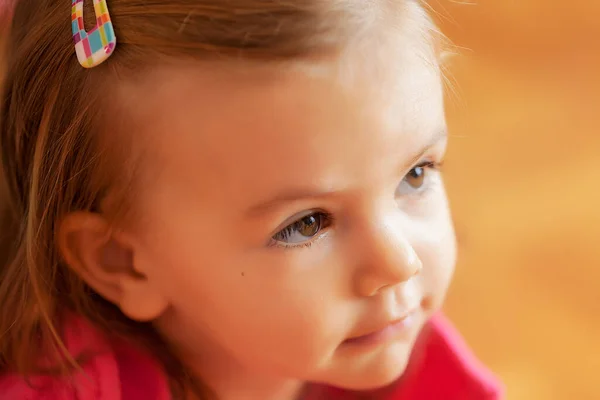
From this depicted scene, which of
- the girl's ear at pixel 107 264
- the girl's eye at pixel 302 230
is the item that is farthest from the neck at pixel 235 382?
the girl's eye at pixel 302 230

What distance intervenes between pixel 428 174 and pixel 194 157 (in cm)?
22

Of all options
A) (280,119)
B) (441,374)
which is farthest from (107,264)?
(441,374)

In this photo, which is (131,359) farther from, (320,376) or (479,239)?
(479,239)

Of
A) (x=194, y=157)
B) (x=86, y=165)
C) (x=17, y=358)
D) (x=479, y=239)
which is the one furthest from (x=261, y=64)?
(x=479, y=239)

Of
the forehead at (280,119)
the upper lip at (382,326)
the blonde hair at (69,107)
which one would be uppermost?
the blonde hair at (69,107)

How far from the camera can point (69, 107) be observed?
64cm

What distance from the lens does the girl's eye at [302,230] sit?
622 mm

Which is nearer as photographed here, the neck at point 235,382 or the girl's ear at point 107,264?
the girl's ear at point 107,264

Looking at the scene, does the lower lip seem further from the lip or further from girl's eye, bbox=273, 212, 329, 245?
girl's eye, bbox=273, 212, 329, 245

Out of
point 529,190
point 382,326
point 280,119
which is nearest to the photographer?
point 280,119

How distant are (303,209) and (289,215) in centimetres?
1

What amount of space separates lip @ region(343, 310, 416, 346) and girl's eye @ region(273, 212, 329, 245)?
108 millimetres

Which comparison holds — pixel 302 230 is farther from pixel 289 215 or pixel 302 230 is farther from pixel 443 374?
pixel 443 374

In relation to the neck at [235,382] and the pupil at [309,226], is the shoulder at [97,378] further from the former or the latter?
the pupil at [309,226]
